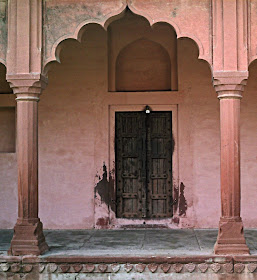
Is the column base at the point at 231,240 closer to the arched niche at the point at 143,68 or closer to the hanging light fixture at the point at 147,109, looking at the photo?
the hanging light fixture at the point at 147,109

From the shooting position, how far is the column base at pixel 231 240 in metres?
6.58

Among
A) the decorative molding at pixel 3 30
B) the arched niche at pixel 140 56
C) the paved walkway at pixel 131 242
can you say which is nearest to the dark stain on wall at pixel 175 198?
the paved walkway at pixel 131 242

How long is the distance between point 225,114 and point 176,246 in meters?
2.24

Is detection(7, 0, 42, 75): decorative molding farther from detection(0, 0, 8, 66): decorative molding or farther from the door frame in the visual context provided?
the door frame

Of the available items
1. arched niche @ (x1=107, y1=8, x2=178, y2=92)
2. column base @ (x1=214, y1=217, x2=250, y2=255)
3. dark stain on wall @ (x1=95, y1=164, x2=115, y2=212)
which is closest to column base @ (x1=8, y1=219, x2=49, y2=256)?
dark stain on wall @ (x1=95, y1=164, x2=115, y2=212)

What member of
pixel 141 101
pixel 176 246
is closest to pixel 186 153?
pixel 141 101

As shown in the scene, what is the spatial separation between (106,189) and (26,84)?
121 inches

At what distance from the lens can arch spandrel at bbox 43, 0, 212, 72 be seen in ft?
22.5

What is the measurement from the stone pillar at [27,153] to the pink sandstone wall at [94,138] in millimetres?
2164

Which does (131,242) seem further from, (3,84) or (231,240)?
(3,84)

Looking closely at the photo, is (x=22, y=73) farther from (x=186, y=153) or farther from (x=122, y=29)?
(x=186, y=153)

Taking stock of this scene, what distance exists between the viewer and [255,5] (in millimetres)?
6809

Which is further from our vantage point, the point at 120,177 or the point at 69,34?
the point at 120,177

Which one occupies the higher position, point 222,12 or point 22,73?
point 222,12
